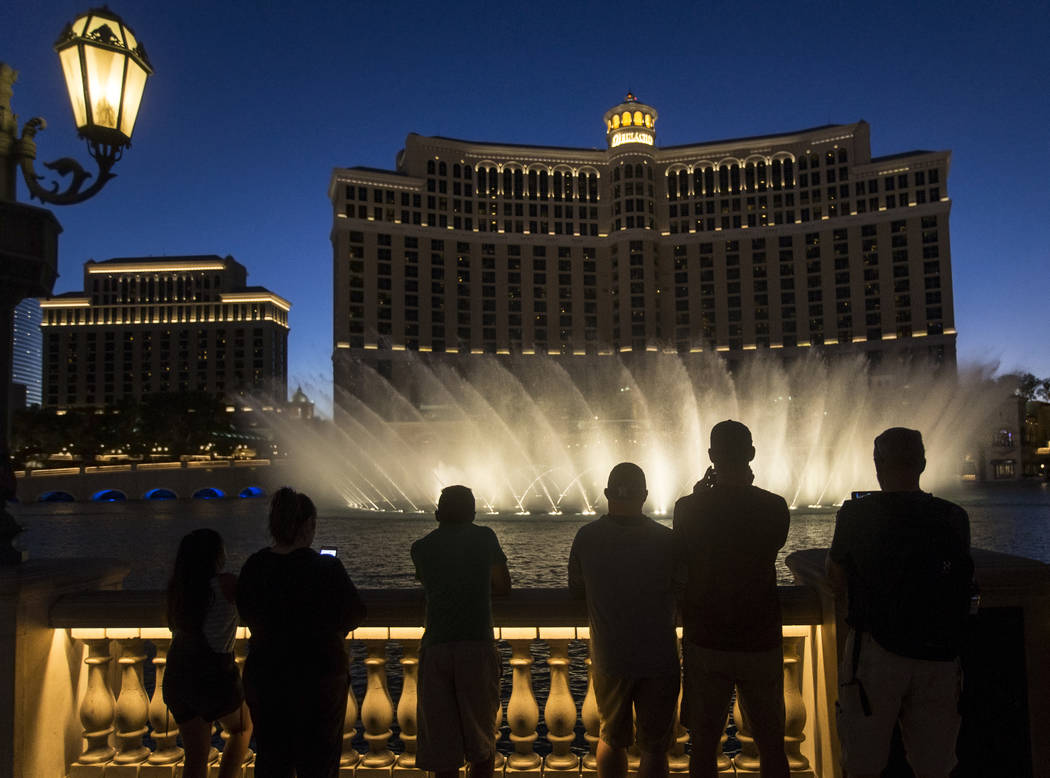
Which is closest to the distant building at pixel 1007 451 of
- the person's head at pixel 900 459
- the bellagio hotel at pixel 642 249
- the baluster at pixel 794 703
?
the bellagio hotel at pixel 642 249

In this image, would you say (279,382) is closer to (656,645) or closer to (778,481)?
(778,481)

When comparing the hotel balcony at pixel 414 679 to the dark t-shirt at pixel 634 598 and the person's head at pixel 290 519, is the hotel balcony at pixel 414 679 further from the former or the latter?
the person's head at pixel 290 519

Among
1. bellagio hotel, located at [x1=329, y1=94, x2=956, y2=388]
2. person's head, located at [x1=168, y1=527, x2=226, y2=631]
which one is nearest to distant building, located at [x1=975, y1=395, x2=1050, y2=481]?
bellagio hotel, located at [x1=329, y1=94, x2=956, y2=388]

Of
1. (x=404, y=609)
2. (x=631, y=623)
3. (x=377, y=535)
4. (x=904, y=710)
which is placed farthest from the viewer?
(x=377, y=535)

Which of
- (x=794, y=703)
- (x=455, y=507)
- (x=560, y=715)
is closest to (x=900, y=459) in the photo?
(x=794, y=703)

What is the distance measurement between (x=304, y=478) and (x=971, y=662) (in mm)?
64689

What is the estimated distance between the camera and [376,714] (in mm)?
4703

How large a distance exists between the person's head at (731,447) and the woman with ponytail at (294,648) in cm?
185

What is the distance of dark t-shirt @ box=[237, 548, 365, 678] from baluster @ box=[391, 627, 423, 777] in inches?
44.0

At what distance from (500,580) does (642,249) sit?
11208 cm

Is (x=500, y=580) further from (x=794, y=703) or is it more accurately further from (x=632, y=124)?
(x=632, y=124)

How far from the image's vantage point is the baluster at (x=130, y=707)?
4699 millimetres

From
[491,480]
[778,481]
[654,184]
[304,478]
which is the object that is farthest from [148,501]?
[654,184]

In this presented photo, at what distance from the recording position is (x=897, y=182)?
10538 centimetres
